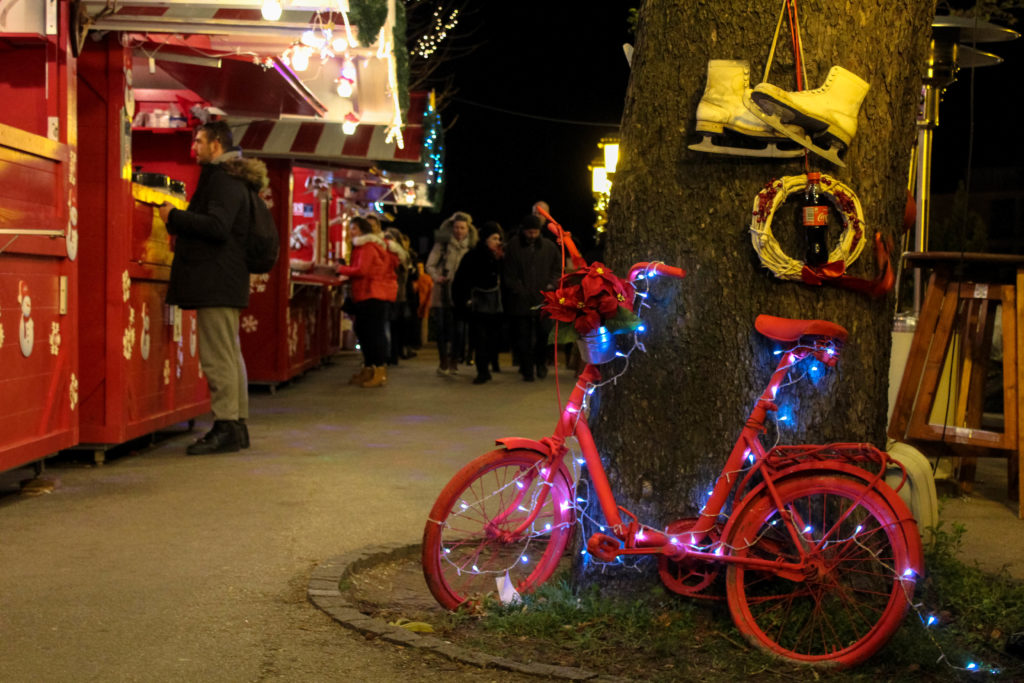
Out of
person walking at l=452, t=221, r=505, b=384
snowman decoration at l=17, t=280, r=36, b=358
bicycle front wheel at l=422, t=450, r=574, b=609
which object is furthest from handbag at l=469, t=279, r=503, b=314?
bicycle front wheel at l=422, t=450, r=574, b=609

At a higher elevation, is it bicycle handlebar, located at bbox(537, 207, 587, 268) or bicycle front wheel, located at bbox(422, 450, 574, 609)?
bicycle handlebar, located at bbox(537, 207, 587, 268)

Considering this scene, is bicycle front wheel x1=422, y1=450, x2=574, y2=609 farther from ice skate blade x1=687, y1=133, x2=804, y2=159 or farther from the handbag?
the handbag

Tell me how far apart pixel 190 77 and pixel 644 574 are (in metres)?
7.06

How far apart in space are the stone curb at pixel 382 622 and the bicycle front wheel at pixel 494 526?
0.95 feet

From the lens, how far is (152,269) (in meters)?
8.39

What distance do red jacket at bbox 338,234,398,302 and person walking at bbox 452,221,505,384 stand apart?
1032 mm

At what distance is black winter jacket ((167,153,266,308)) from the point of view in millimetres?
7984

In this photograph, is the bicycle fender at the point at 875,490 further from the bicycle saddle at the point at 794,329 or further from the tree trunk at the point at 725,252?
the bicycle saddle at the point at 794,329

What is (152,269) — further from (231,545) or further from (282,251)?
(282,251)

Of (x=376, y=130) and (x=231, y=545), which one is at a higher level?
(x=376, y=130)

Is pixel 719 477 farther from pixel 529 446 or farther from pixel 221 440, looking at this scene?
pixel 221 440

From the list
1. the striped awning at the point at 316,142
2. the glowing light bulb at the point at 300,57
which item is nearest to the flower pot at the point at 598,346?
the glowing light bulb at the point at 300,57

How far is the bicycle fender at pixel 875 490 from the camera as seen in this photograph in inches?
152

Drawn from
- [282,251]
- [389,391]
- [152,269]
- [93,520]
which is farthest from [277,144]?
[93,520]
